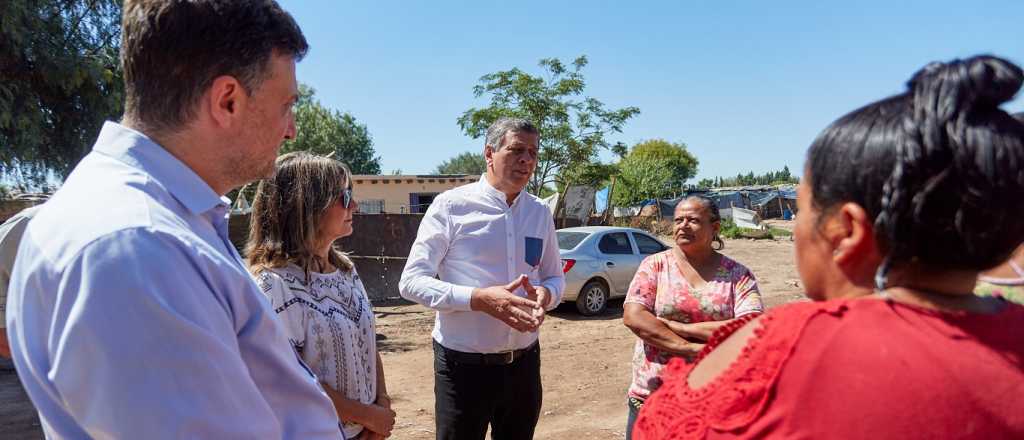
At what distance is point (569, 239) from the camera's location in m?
11.1

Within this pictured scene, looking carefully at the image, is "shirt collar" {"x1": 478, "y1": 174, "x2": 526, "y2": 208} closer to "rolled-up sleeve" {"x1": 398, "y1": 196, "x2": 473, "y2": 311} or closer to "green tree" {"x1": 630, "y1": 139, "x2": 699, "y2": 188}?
"rolled-up sleeve" {"x1": 398, "y1": 196, "x2": 473, "y2": 311}

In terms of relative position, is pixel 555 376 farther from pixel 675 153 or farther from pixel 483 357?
pixel 675 153

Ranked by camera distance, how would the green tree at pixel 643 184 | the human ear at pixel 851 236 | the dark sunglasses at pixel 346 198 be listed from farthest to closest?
the green tree at pixel 643 184
the dark sunglasses at pixel 346 198
the human ear at pixel 851 236

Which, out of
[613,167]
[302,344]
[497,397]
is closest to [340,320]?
[302,344]

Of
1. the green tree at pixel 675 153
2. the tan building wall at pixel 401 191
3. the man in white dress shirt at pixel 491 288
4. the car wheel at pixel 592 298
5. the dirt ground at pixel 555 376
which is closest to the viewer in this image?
the man in white dress shirt at pixel 491 288

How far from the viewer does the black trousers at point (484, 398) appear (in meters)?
3.16

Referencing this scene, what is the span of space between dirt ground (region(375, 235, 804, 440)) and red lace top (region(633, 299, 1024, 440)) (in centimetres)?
462

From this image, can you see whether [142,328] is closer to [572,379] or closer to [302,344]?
[302,344]

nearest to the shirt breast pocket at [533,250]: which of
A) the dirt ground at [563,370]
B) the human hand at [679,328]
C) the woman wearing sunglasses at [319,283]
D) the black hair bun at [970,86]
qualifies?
the human hand at [679,328]

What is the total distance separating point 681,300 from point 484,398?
3.73 feet

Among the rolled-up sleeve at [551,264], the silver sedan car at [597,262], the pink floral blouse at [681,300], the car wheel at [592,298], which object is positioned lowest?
the car wheel at [592,298]

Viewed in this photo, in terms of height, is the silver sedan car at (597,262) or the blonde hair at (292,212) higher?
the blonde hair at (292,212)

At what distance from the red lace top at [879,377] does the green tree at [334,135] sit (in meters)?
38.5

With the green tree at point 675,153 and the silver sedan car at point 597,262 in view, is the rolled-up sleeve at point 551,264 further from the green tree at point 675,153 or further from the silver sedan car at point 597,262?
the green tree at point 675,153
